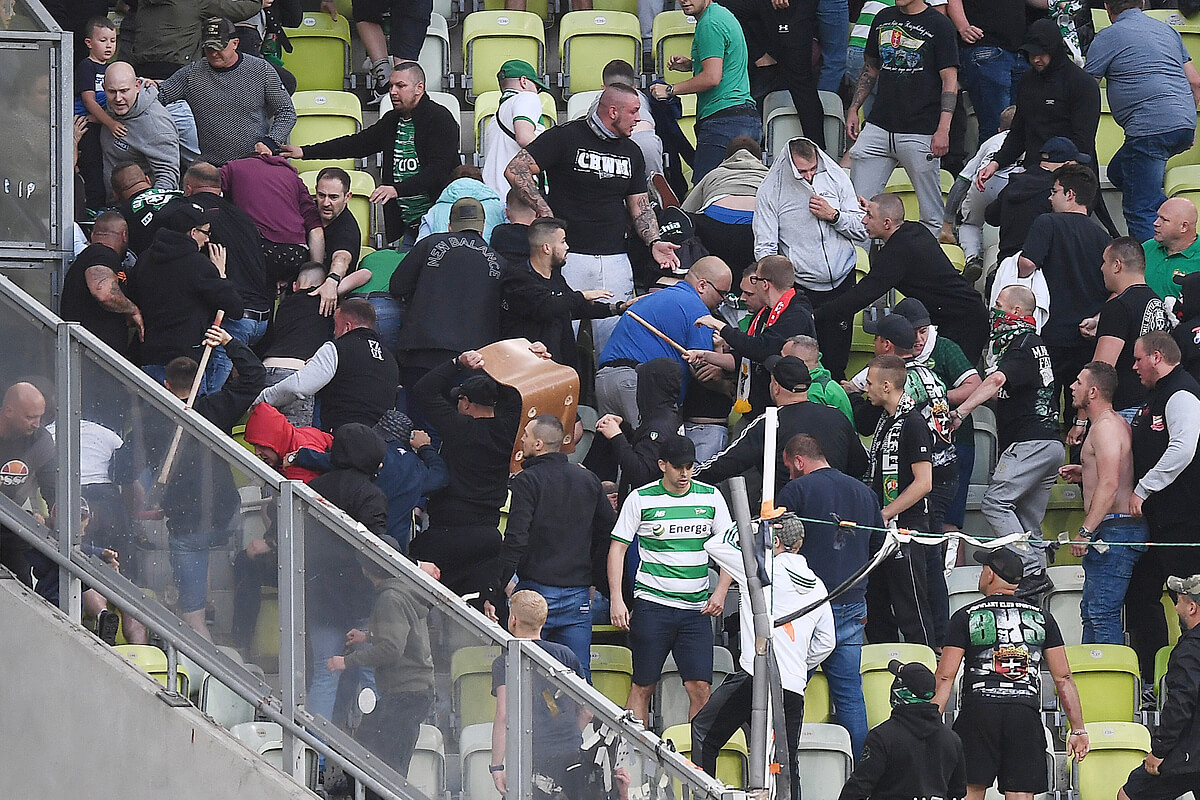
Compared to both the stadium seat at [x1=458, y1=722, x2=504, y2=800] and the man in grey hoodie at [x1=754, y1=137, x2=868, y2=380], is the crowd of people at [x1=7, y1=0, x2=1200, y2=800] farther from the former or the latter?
the stadium seat at [x1=458, y1=722, x2=504, y2=800]

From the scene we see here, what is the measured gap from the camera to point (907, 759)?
793 centimetres

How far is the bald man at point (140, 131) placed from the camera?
35.4 ft

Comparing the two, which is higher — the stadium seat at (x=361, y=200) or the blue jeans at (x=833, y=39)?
the blue jeans at (x=833, y=39)

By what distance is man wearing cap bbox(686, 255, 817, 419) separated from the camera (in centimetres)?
998

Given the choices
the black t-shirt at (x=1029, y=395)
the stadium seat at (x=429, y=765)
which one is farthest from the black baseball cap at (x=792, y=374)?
the stadium seat at (x=429, y=765)

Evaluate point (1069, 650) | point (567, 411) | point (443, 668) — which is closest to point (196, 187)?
point (567, 411)

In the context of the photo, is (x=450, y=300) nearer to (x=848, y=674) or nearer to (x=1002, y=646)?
(x=848, y=674)

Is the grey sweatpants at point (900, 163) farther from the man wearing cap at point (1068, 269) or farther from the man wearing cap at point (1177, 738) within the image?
the man wearing cap at point (1177, 738)

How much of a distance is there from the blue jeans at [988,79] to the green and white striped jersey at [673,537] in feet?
16.9

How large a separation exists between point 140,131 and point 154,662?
3953mm

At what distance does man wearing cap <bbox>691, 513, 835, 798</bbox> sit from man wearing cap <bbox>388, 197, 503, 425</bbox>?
2.05 meters

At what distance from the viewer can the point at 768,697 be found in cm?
657

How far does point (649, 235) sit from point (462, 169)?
3.64 ft

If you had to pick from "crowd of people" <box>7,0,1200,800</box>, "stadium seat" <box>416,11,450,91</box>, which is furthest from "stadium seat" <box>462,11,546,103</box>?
"crowd of people" <box>7,0,1200,800</box>
